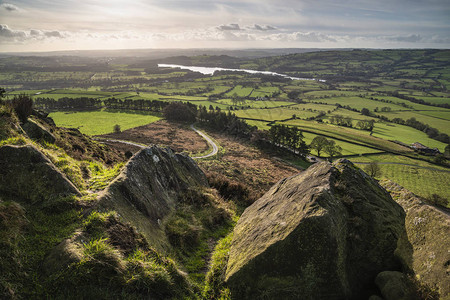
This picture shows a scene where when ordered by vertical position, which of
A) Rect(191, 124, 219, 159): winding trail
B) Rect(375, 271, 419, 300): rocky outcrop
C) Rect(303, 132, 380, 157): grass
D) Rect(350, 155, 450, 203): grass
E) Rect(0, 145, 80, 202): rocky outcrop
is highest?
Rect(0, 145, 80, 202): rocky outcrop

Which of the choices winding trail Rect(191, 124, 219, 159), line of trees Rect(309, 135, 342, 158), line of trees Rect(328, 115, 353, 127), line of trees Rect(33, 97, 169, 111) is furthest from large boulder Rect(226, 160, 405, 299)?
line of trees Rect(328, 115, 353, 127)

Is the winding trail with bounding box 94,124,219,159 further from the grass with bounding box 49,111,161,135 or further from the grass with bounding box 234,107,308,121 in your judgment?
the grass with bounding box 234,107,308,121

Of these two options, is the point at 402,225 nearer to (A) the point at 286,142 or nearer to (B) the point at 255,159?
(B) the point at 255,159

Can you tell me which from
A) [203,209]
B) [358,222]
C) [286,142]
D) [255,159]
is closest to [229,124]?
[286,142]

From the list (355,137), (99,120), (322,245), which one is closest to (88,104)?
(99,120)

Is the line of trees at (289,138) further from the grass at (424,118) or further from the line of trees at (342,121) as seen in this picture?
the grass at (424,118)

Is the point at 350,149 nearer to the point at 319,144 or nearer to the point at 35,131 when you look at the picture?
the point at 319,144
